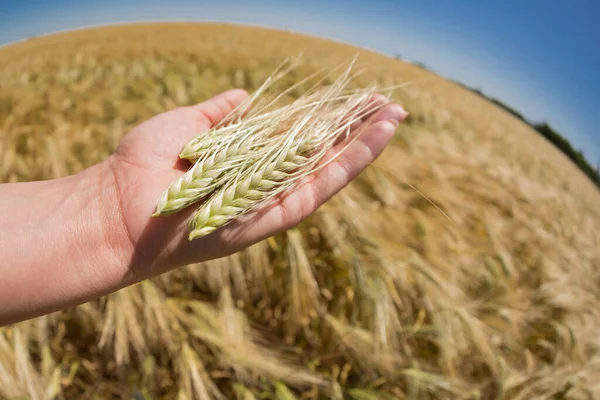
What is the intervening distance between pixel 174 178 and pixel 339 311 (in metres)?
0.90

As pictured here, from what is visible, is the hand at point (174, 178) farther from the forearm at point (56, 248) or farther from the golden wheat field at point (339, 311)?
the golden wheat field at point (339, 311)

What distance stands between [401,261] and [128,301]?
3.67 feet

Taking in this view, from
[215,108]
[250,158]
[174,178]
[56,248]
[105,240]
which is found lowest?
[56,248]

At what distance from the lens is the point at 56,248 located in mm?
1097

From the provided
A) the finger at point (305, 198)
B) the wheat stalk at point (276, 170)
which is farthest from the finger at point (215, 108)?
the finger at point (305, 198)

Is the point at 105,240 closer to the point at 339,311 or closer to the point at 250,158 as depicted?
the point at 250,158

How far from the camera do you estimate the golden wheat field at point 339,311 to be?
143cm

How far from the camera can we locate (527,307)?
188cm

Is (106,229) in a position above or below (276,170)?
below

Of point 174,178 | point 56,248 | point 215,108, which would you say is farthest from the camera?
point 215,108

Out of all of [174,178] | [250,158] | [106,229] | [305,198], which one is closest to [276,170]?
[250,158]

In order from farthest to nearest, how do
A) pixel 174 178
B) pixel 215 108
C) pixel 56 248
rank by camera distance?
pixel 215 108
pixel 174 178
pixel 56 248

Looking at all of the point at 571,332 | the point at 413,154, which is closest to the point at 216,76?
the point at 413,154

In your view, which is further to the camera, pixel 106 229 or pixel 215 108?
pixel 215 108
